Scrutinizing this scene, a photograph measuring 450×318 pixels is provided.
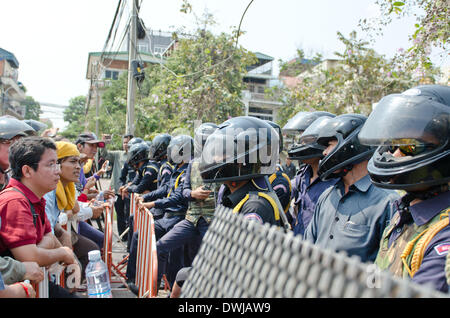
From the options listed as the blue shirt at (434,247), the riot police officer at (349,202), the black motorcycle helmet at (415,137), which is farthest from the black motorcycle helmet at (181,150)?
the blue shirt at (434,247)

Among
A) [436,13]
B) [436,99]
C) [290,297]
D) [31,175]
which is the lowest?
[31,175]

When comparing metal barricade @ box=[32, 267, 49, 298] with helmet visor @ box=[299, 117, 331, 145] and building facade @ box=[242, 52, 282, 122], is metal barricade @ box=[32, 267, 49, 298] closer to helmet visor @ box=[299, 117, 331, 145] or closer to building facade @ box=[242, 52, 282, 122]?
helmet visor @ box=[299, 117, 331, 145]

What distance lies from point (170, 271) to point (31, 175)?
2.79 m

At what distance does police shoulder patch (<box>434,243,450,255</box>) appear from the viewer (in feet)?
5.09

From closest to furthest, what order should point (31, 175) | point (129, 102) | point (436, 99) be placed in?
point (436, 99)
point (31, 175)
point (129, 102)

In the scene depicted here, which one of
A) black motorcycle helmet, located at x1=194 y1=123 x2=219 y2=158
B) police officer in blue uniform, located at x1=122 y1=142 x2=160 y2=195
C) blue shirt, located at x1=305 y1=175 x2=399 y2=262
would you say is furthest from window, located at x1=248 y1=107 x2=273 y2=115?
blue shirt, located at x1=305 y1=175 x2=399 y2=262

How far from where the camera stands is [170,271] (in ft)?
17.6

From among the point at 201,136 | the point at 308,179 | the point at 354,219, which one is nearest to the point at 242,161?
the point at 354,219

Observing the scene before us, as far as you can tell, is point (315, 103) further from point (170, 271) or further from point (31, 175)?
point (31, 175)

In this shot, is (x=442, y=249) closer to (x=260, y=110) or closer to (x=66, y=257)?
(x=66, y=257)

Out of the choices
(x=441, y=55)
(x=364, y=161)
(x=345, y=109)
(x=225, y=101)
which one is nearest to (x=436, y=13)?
(x=441, y=55)

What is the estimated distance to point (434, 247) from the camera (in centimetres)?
161

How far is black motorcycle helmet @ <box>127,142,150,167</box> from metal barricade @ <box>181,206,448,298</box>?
736cm

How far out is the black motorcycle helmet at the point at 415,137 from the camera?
1819mm
